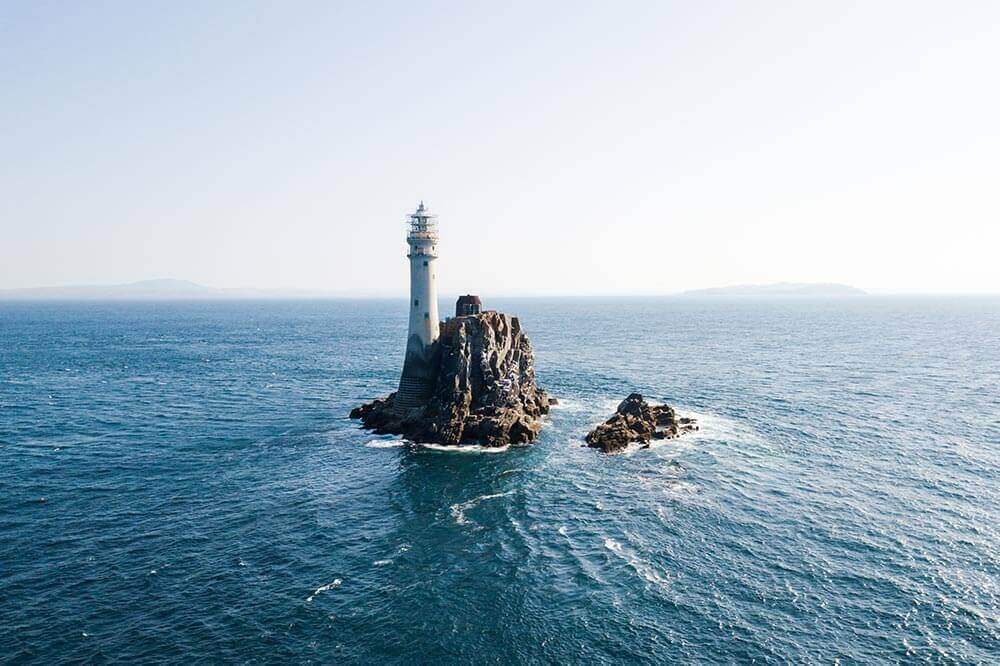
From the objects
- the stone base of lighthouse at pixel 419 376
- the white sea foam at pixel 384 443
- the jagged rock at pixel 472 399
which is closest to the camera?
the white sea foam at pixel 384 443

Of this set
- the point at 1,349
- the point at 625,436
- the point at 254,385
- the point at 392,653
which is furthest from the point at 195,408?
the point at 1,349

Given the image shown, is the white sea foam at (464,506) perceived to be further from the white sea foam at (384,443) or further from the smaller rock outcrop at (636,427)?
the white sea foam at (384,443)

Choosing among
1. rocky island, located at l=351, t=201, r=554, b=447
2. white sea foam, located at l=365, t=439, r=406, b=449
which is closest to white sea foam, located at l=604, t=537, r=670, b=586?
rocky island, located at l=351, t=201, r=554, b=447

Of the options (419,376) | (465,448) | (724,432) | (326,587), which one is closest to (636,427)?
(724,432)

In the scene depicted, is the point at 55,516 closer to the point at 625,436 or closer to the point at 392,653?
the point at 392,653

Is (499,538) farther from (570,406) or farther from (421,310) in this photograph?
(570,406)

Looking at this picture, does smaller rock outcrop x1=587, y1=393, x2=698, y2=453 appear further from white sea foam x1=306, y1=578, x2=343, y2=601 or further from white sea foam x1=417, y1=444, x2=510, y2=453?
white sea foam x1=306, y1=578, x2=343, y2=601

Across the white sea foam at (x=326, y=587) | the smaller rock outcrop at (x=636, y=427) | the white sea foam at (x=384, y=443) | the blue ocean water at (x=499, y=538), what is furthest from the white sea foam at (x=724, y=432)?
the white sea foam at (x=326, y=587)
